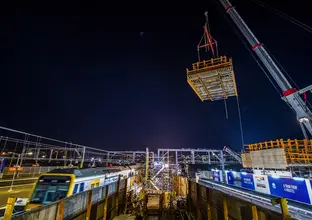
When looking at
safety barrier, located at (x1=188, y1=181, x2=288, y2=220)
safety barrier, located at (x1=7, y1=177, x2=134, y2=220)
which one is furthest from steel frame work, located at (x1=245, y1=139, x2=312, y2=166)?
safety barrier, located at (x1=7, y1=177, x2=134, y2=220)

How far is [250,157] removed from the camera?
18.9m

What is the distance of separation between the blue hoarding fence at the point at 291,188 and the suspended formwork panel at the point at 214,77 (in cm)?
649

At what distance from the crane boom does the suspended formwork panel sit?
7922 millimetres

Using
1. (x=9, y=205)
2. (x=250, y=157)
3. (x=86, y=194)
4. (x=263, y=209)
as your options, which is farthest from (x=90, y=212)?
(x=250, y=157)

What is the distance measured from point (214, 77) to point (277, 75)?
1077cm

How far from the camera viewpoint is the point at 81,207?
5934 millimetres

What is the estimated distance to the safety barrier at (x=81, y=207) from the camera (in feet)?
12.4

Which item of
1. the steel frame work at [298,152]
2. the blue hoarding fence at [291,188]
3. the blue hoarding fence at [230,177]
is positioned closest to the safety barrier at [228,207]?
the blue hoarding fence at [291,188]

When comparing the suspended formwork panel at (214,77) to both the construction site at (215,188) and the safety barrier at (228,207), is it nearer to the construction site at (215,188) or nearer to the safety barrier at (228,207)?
the construction site at (215,188)

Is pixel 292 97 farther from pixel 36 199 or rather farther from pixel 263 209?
pixel 36 199

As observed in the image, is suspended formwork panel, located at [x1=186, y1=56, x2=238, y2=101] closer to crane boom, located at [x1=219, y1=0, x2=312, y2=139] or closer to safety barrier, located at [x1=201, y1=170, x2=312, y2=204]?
safety barrier, located at [x1=201, y1=170, x2=312, y2=204]

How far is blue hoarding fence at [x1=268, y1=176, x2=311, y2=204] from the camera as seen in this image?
781 centimetres

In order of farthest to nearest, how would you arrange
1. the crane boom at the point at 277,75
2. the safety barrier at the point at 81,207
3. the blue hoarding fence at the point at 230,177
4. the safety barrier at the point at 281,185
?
1. the crane boom at the point at 277,75
2. the blue hoarding fence at the point at 230,177
3. the safety barrier at the point at 281,185
4. the safety barrier at the point at 81,207

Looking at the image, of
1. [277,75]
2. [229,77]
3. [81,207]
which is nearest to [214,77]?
[229,77]
